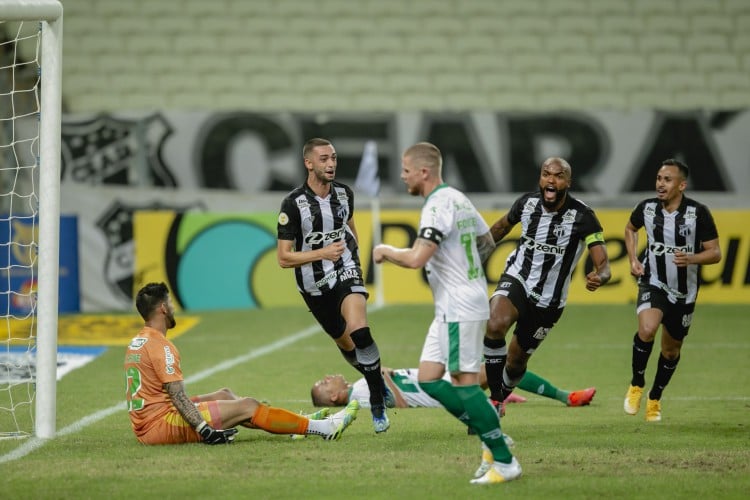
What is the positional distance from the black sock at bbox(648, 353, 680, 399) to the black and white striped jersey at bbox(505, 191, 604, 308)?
1.07m

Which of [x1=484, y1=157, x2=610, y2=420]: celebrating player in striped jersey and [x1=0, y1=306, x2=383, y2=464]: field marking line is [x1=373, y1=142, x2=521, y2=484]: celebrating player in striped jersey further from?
[x1=0, y1=306, x2=383, y2=464]: field marking line

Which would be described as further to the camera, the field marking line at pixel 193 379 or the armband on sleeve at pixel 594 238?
the armband on sleeve at pixel 594 238

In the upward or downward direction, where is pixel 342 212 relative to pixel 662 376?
upward

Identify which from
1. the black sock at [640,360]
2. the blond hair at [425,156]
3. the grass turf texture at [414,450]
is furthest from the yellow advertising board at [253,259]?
the blond hair at [425,156]

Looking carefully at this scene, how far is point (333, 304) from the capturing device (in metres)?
8.66

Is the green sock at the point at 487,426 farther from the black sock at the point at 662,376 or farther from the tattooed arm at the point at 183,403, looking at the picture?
the black sock at the point at 662,376

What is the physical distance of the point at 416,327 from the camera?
1494cm

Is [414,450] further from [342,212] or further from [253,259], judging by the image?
[253,259]

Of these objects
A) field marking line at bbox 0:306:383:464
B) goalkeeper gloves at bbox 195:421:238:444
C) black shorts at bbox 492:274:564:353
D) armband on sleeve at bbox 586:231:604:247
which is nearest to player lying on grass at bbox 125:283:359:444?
goalkeeper gloves at bbox 195:421:238:444

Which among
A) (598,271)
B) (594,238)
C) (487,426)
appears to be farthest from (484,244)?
(594,238)

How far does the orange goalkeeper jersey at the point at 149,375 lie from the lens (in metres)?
7.37

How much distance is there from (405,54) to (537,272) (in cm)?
1184

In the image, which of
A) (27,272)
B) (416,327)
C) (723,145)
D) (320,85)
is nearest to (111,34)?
(320,85)

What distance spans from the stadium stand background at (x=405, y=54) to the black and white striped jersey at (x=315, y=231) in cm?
1099
